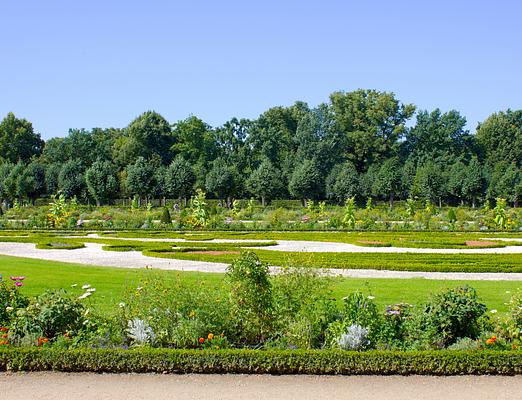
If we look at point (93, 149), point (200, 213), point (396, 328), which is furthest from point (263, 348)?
point (93, 149)

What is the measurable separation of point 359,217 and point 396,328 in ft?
72.2

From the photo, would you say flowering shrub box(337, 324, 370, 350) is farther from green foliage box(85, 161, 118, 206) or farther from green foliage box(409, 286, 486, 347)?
green foliage box(85, 161, 118, 206)

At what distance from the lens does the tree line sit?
159ft

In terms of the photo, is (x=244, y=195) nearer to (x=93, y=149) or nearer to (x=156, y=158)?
(x=156, y=158)

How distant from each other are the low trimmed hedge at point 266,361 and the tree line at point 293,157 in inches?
1627

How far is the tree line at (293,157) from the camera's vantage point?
159 feet

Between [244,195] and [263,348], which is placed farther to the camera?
[244,195]

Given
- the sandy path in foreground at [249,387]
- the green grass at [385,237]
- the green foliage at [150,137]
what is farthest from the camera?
the green foliage at [150,137]

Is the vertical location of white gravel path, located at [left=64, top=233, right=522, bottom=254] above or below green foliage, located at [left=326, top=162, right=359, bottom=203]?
below

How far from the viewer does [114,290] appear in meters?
10.4

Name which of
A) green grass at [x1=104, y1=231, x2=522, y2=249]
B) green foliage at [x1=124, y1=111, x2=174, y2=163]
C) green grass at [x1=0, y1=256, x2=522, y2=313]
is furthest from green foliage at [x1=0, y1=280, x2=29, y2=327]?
green foliage at [x1=124, y1=111, x2=174, y2=163]

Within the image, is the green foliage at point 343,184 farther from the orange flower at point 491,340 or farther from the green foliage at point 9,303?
the orange flower at point 491,340

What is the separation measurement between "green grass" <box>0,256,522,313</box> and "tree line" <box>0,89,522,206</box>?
3461 cm

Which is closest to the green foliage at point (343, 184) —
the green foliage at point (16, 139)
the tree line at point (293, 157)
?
the tree line at point (293, 157)
